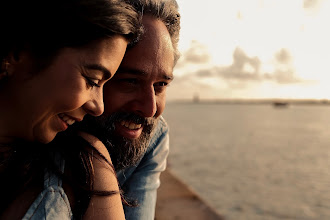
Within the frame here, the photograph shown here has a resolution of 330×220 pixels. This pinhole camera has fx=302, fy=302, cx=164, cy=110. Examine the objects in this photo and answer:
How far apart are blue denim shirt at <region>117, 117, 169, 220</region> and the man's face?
24 cm

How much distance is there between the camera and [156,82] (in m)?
2.40

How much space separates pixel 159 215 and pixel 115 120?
349cm

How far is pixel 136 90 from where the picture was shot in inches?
92.2

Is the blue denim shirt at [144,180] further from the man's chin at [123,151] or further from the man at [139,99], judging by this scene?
the man's chin at [123,151]

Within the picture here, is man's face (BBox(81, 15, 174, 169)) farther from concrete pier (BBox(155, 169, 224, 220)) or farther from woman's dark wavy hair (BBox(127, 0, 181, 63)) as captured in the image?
concrete pier (BBox(155, 169, 224, 220))

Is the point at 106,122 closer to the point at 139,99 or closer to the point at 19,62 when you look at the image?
the point at 139,99

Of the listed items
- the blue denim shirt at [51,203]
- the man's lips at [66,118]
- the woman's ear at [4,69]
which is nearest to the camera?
the blue denim shirt at [51,203]

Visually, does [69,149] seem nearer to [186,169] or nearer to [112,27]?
[112,27]

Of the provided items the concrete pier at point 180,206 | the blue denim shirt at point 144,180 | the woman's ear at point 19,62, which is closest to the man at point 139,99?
the blue denim shirt at point 144,180

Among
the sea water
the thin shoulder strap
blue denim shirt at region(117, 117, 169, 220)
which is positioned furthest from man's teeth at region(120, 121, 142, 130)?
the sea water

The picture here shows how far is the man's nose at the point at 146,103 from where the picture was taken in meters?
2.33

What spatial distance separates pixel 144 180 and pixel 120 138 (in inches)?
18.4

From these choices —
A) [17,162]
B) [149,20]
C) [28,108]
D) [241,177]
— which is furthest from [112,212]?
[241,177]

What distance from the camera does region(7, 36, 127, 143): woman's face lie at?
1450 millimetres
